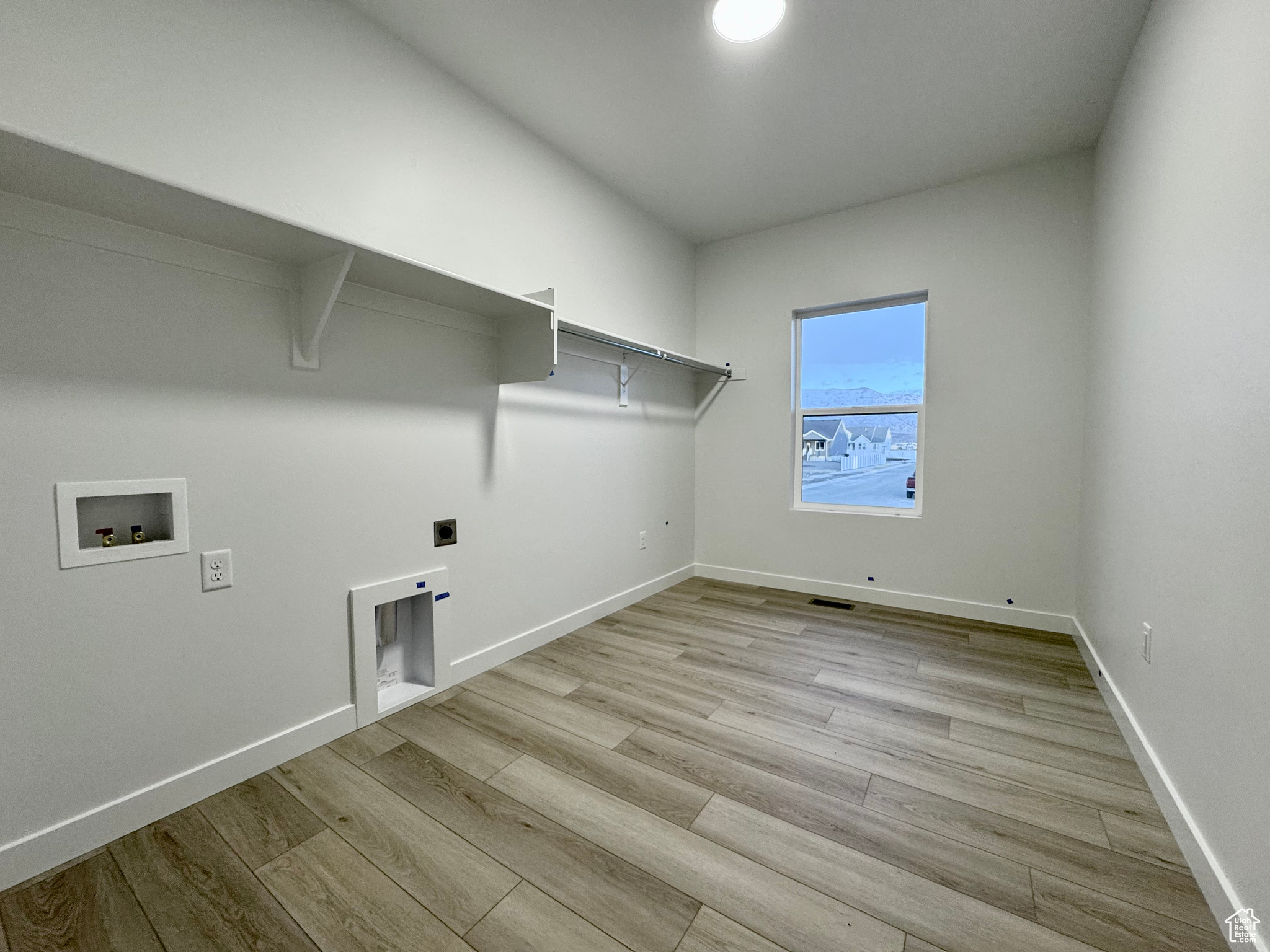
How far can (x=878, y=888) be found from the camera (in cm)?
129

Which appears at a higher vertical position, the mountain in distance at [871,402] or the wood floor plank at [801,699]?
the mountain in distance at [871,402]

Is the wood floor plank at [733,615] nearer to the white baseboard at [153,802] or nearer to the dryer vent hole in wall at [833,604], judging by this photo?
the dryer vent hole in wall at [833,604]

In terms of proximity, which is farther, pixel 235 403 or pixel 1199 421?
pixel 235 403

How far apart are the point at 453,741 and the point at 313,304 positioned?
1.60 metres

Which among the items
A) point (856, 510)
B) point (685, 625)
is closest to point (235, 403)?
point (685, 625)

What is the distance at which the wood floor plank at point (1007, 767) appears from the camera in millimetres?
1586

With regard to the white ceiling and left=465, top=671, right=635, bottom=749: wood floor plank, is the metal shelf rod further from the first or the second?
left=465, top=671, right=635, bottom=749: wood floor plank

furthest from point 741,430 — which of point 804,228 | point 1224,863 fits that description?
point 1224,863

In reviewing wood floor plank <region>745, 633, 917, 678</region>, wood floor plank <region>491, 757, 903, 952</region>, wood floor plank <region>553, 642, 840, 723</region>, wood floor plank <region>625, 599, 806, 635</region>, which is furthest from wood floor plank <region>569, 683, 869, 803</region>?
wood floor plank <region>625, 599, 806, 635</region>

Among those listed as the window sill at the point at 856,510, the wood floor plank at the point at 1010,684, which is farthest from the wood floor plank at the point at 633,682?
Answer: the window sill at the point at 856,510

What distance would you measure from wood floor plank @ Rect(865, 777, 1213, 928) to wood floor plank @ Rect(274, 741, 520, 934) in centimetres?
113

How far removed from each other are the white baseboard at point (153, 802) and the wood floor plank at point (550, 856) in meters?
0.28

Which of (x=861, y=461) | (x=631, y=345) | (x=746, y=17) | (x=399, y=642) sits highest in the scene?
(x=746, y=17)

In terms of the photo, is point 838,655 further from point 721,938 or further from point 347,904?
point 347,904
